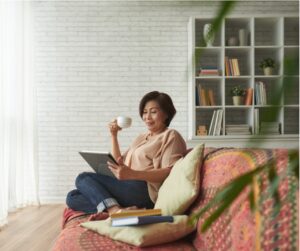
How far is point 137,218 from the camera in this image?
1794 millimetres

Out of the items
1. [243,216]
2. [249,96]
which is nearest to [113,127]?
[243,216]

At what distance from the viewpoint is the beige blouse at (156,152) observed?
2.52 metres

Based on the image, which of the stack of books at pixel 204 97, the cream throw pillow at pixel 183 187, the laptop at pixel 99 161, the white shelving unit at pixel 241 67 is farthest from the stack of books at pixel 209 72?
the cream throw pillow at pixel 183 187

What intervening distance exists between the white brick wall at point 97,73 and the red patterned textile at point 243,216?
323 cm

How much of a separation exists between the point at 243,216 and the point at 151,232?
530mm

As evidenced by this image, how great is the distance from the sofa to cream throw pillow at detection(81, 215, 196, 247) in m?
0.02

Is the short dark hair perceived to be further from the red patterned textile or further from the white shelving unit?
the white shelving unit

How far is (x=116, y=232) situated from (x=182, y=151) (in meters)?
0.87

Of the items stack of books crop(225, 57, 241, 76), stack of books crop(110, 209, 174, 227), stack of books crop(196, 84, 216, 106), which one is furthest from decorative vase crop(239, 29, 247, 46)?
stack of books crop(110, 209, 174, 227)

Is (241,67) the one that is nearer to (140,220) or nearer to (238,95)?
(238,95)

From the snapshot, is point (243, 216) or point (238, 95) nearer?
point (243, 216)

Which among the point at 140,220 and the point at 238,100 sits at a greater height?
the point at 238,100

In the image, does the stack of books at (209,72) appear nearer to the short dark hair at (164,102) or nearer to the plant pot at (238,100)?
the plant pot at (238,100)

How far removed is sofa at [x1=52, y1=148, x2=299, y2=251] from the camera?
111 centimetres
